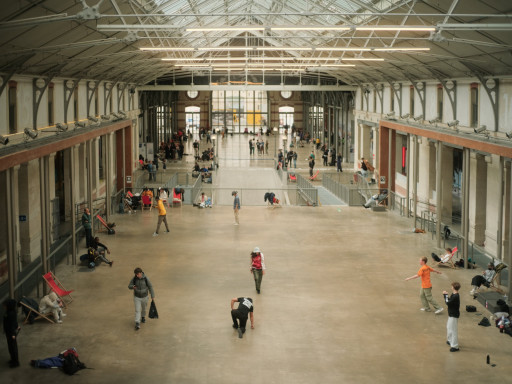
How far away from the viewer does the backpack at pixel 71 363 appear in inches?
469

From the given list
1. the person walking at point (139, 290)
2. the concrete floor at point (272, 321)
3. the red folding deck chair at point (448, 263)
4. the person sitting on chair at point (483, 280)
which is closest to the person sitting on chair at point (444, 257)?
the red folding deck chair at point (448, 263)

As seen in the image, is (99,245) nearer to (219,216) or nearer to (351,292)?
(351,292)

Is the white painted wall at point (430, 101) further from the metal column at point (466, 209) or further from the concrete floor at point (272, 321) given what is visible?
the metal column at point (466, 209)

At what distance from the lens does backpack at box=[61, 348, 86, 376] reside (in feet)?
39.1

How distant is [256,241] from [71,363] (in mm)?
11397

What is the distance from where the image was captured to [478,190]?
24.6 metres

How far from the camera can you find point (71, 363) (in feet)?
39.1

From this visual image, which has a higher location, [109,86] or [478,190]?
[109,86]

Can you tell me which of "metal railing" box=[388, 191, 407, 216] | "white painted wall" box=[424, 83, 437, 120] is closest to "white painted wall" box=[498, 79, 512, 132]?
"metal railing" box=[388, 191, 407, 216]

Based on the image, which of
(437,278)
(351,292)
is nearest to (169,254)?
(351,292)

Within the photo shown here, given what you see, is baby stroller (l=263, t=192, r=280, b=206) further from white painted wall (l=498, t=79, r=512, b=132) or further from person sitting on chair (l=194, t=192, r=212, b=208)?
white painted wall (l=498, t=79, r=512, b=132)

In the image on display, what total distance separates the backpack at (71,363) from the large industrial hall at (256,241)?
0.22ft

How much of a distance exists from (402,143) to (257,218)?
43.9 feet

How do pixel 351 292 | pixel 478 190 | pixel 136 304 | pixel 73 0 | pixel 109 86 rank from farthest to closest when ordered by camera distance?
1. pixel 109 86
2. pixel 478 190
3. pixel 351 292
4. pixel 73 0
5. pixel 136 304
